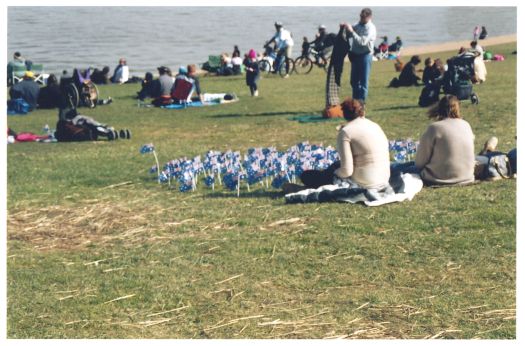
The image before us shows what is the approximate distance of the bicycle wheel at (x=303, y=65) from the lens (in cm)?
3940

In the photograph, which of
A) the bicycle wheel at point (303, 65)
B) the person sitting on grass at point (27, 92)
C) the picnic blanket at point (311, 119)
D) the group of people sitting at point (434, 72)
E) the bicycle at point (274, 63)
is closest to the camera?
the picnic blanket at point (311, 119)

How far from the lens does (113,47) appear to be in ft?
208

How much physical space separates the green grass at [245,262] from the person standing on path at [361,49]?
493cm

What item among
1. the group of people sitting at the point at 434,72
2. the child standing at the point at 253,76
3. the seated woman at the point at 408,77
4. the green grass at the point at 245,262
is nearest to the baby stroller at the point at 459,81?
the group of people sitting at the point at 434,72

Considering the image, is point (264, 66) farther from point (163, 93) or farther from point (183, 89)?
point (183, 89)

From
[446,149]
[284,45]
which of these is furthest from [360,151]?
[284,45]

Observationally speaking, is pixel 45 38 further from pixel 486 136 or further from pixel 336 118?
pixel 486 136

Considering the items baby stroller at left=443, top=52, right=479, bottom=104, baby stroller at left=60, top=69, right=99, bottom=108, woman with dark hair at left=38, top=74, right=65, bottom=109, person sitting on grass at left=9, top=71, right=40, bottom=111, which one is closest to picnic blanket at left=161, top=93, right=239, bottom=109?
baby stroller at left=60, top=69, right=99, bottom=108

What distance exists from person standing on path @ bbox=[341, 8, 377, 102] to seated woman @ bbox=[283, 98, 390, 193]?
8.46 m

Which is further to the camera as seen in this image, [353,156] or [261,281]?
[353,156]

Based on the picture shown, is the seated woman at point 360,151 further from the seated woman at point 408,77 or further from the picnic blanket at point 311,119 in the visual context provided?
the seated woman at point 408,77

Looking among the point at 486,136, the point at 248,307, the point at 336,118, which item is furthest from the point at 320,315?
the point at 336,118

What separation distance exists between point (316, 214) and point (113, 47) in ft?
174

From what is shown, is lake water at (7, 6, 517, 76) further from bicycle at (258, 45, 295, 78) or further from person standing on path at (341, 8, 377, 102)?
person standing on path at (341, 8, 377, 102)
